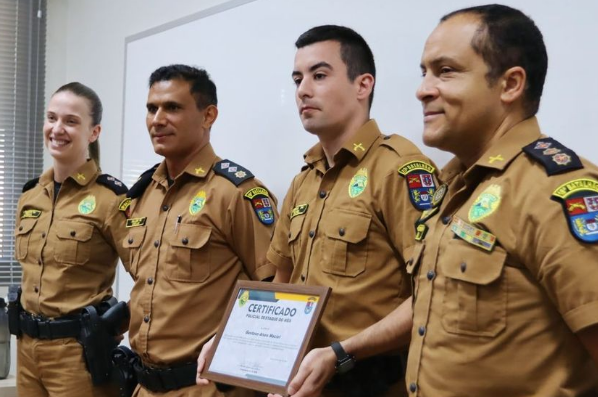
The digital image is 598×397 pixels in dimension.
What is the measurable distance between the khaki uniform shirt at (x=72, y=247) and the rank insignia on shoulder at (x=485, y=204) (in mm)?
1892

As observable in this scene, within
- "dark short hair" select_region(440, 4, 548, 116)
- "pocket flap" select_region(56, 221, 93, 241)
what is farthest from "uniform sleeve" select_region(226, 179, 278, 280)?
"dark short hair" select_region(440, 4, 548, 116)

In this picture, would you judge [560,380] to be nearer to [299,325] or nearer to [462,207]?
[462,207]

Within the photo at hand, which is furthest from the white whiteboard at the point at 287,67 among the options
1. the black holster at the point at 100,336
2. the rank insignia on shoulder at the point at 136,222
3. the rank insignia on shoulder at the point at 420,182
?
the black holster at the point at 100,336

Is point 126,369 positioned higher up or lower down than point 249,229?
lower down

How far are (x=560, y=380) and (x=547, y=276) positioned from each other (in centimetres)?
19

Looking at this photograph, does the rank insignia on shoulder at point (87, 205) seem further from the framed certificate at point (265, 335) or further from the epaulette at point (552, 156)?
the epaulette at point (552, 156)

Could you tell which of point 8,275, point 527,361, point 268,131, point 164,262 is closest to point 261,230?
point 164,262

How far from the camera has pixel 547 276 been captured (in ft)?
4.23

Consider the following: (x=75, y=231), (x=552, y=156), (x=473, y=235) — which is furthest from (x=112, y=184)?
(x=552, y=156)

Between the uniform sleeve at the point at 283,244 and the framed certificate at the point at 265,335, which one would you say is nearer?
the framed certificate at the point at 265,335

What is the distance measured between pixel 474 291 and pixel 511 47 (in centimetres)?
48

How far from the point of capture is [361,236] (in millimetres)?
1931

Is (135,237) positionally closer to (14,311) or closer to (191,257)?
(191,257)

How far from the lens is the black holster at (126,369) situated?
260 cm
